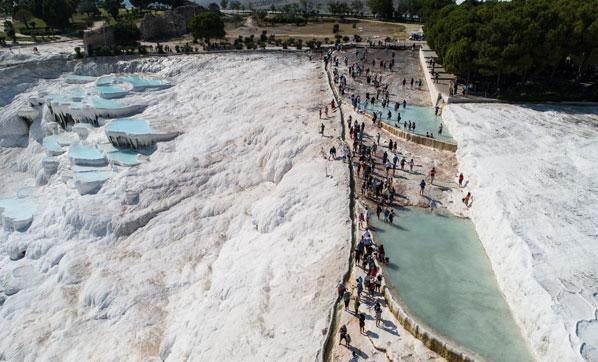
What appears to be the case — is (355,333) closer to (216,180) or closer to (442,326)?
(442,326)

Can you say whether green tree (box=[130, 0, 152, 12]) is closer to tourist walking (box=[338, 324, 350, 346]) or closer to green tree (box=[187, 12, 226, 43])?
green tree (box=[187, 12, 226, 43])

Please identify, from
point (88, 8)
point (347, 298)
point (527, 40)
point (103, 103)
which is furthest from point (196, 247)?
point (88, 8)

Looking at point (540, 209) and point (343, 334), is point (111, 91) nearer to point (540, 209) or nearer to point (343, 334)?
point (343, 334)

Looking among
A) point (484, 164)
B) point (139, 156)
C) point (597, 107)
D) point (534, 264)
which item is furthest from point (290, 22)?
point (534, 264)

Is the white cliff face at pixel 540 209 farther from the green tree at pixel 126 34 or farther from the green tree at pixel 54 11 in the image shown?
the green tree at pixel 54 11

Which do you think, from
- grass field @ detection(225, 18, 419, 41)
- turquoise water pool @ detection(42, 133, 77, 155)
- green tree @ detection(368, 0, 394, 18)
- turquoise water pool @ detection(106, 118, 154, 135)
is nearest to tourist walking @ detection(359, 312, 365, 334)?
turquoise water pool @ detection(106, 118, 154, 135)

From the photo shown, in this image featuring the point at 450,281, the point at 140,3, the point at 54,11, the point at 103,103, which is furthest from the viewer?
the point at 140,3
